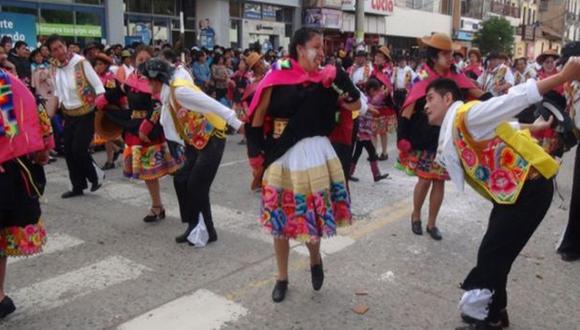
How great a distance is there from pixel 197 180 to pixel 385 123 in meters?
4.58

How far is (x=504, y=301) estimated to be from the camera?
3.44m

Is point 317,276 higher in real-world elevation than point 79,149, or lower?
lower

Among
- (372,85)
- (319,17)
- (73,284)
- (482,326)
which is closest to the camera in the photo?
(482,326)

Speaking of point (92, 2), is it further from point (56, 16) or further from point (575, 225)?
point (575, 225)

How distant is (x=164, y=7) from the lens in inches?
799

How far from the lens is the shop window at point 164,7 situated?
20031mm

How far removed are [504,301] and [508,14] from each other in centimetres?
5359

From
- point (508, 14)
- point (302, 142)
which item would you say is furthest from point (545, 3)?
point (302, 142)

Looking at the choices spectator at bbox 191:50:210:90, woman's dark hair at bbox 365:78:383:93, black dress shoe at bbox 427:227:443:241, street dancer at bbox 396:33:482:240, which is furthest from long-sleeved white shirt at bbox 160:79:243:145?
spectator at bbox 191:50:210:90

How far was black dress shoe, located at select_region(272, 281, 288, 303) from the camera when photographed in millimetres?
3935

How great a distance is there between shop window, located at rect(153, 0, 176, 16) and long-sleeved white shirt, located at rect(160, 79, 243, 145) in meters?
15.9

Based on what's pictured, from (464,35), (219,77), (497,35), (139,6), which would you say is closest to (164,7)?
(139,6)

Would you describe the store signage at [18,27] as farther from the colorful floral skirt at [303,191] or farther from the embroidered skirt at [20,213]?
the colorful floral skirt at [303,191]

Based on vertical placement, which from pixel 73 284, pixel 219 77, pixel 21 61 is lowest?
pixel 73 284
